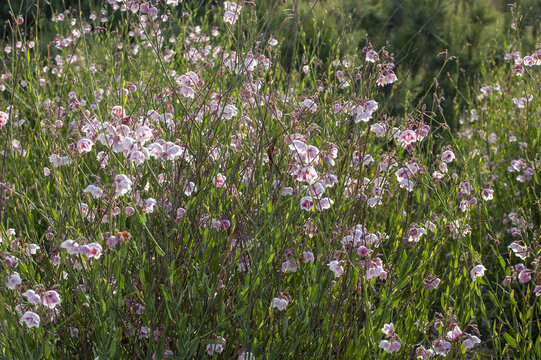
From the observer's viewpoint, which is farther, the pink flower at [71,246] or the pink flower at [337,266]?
the pink flower at [337,266]

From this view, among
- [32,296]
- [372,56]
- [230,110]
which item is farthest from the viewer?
[372,56]

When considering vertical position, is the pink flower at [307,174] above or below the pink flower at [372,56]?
below

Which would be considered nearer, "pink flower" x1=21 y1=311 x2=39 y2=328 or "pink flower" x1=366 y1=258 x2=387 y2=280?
"pink flower" x1=21 y1=311 x2=39 y2=328

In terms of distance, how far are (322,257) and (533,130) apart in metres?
2.27

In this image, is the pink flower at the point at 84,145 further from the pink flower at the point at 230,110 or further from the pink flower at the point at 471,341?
the pink flower at the point at 471,341

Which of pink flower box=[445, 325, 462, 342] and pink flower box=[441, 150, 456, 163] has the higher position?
pink flower box=[441, 150, 456, 163]

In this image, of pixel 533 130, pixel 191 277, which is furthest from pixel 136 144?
pixel 533 130

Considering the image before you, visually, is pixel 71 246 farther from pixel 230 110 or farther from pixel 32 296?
pixel 230 110

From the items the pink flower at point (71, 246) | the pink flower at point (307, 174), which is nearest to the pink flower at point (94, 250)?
the pink flower at point (71, 246)

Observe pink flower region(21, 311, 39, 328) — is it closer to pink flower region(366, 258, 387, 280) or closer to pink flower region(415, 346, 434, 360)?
pink flower region(366, 258, 387, 280)

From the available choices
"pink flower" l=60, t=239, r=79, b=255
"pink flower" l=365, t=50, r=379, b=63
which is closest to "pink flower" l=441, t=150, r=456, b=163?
"pink flower" l=365, t=50, r=379, b=63

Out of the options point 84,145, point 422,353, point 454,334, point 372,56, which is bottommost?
point 422,353

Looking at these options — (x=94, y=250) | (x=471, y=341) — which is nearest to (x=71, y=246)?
(x=94, y=250)

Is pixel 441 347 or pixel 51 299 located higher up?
pixel 51 299
